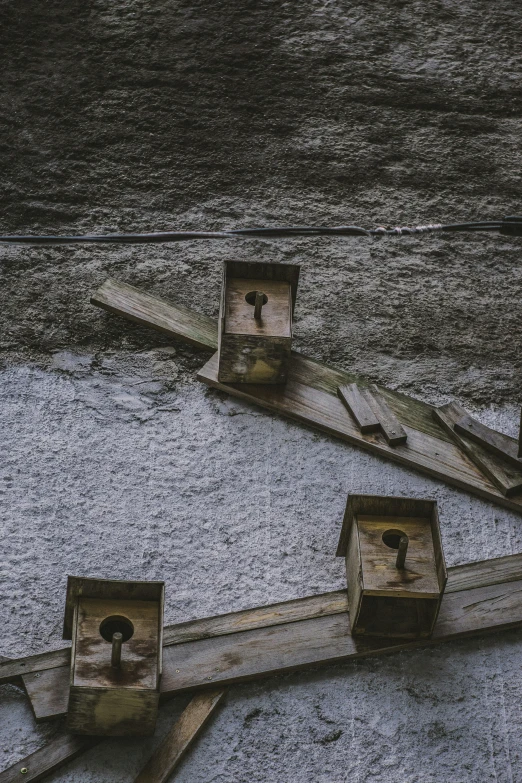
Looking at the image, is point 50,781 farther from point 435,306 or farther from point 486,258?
point 486,258

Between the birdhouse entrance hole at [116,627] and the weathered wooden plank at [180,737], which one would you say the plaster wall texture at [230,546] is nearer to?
the weathered wooden plank at [180,737]

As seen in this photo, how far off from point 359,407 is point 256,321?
18.2 inches

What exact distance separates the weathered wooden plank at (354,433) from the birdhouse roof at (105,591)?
37.8 inches

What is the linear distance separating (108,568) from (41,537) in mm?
230

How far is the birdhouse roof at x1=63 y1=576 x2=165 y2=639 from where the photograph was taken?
2.53 m

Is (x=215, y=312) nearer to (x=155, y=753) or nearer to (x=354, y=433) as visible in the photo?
(x=354, y=433)

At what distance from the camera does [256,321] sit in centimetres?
328

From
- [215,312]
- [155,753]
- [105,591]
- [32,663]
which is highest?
[215,312]

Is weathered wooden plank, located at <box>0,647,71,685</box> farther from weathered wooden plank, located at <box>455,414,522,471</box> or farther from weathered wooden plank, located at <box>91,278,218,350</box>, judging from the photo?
weathered wooden plank, located at <box>455,414,522,471</box>

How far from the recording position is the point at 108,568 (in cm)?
289

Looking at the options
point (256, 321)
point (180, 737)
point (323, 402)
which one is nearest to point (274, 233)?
point (256, 321)

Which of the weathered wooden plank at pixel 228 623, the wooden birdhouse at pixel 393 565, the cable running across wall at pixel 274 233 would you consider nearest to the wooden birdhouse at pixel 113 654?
the weathered wooden plank at pixel 228 623

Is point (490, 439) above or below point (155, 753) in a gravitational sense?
above

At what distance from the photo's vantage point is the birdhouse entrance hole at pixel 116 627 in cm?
254
